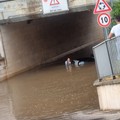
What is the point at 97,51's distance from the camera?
11969mm

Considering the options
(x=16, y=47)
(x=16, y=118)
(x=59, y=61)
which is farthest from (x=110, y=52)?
(x=59, y=61)

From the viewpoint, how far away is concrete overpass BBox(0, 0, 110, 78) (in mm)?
27812

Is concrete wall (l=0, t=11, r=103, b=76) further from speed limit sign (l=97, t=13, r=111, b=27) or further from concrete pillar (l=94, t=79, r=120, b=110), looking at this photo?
concrete pillar (l=94, t=79, r=120, b=110)

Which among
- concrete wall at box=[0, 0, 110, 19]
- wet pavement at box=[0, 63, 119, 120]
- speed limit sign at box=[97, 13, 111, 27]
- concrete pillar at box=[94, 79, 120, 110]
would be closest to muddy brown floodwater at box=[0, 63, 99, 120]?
wet pavement at box=[0, 63, 119, 120]

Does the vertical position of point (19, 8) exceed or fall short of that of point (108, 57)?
it exceeds it

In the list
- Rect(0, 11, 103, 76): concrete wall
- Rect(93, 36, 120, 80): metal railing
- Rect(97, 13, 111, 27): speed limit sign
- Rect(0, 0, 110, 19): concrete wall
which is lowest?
Rect(93, 36, 120, 80): metal railing

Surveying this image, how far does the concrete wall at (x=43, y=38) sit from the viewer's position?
96.9 ft

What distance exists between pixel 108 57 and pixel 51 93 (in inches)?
293

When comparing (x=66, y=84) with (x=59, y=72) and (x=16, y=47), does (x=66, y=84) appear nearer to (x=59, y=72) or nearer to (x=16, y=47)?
(x=59, y=72)

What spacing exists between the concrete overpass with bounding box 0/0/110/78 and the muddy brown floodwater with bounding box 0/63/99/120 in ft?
6.49

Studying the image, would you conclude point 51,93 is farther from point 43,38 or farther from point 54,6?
point 43,38

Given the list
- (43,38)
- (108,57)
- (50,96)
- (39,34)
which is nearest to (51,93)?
(50,96)

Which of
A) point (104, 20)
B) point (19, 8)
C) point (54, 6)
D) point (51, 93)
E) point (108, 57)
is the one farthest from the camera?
point (19, 8)

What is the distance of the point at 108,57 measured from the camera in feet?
38.0
